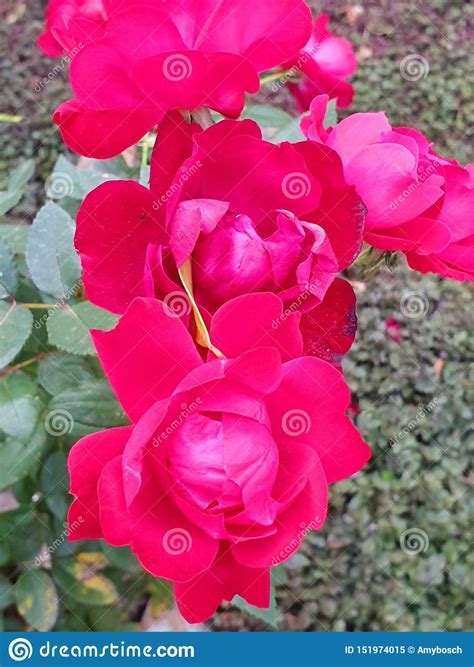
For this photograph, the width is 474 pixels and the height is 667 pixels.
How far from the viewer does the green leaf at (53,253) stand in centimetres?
72

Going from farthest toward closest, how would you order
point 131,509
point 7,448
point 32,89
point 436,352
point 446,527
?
1. point 32,89
2. point 436,352
3. point 446,527
4. point 7,448
5. point 131,509

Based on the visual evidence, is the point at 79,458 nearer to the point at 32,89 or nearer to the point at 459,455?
the point at 459,455

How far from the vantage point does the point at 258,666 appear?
776mm

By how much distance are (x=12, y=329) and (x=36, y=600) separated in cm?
40

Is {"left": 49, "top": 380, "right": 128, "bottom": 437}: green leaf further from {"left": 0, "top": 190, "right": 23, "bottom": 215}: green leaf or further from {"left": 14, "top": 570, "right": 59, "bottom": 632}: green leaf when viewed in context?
{"left": 14, "top": 570, "right": 59, "bottom": 632}: green leaf

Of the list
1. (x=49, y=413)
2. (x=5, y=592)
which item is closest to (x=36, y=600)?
(x=5, y=592)

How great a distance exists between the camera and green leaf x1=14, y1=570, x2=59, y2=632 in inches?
35.0

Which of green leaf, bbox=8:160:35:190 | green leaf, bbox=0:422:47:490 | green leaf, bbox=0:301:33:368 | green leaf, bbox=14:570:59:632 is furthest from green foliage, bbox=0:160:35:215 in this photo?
green leaf, bbox=14:570:59:632

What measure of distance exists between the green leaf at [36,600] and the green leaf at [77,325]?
39 cm

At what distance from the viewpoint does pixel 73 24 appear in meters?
0.47

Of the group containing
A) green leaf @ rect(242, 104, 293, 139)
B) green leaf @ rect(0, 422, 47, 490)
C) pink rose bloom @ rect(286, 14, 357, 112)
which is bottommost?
green leaf @ rect(0, 422, 47, 490)

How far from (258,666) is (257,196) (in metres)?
0.54

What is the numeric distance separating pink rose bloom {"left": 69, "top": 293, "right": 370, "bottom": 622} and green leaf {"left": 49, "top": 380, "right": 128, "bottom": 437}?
0.26 metres

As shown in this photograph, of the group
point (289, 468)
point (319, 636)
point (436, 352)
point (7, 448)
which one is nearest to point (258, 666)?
point (319, 636)
